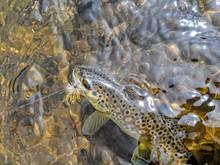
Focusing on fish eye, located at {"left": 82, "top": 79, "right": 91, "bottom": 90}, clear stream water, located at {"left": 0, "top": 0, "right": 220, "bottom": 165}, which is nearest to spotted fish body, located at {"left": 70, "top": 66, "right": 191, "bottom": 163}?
fish eye, located at {"left": 82, "top": 79, "right": 91, "bottom": 90}

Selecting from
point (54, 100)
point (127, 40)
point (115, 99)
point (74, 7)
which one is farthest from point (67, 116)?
point (74, 7)

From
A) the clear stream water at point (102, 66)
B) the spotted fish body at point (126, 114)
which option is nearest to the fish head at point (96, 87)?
the spotted fish body at point (126, 114)

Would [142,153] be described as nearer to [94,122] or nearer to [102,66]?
[94,122]

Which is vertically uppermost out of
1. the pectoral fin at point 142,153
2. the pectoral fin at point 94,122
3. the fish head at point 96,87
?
the fish head at point 96,87

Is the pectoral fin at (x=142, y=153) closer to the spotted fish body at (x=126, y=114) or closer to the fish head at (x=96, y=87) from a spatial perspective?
the spotted fish body at (x=126, y=114)

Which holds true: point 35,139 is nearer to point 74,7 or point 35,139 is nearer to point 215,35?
point 74,7

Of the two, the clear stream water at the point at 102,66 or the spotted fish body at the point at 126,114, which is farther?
the clear stream water at the point at 102,66

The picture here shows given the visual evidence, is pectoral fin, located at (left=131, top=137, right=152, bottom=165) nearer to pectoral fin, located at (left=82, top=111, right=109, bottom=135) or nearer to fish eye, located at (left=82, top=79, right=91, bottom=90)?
pectoral fin, located at (left=82, top=111, right=109, bottom=135)

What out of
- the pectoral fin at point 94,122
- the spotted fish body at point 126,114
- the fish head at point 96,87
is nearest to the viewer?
the spotted fish body at point 126,114
